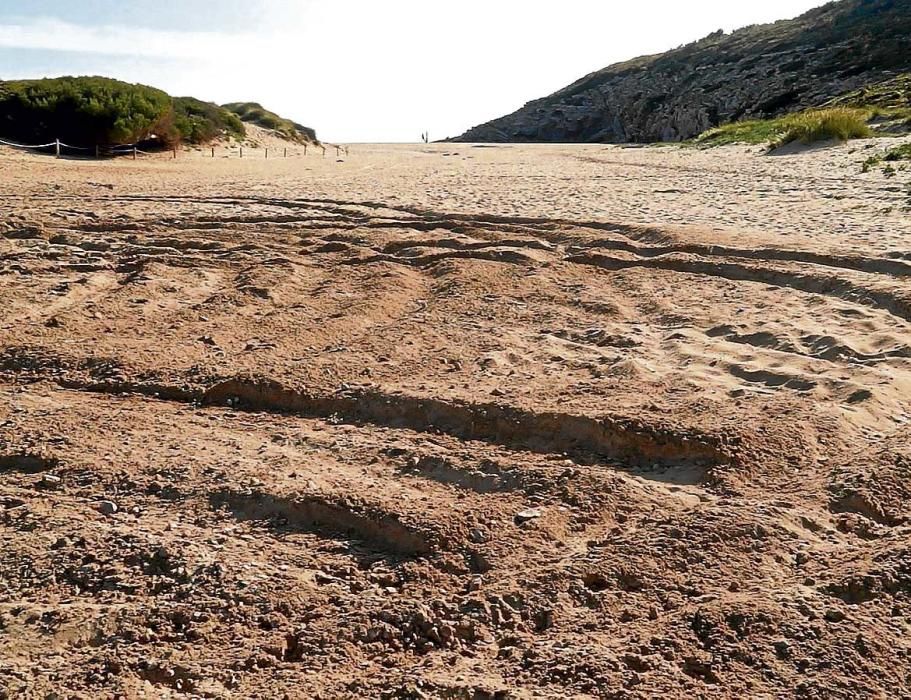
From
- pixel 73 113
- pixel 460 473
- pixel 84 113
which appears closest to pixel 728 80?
pixel 84 113

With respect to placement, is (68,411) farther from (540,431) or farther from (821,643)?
(821,643)

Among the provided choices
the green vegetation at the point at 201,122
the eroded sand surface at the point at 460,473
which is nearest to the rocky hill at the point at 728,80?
the green vegetation at the point at 201,122

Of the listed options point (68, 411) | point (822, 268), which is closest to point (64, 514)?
point (68, 411)

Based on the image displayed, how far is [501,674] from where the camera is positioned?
2.47 metres

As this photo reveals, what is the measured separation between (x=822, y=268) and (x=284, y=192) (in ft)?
23.7

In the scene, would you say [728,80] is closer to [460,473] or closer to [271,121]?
[271,121]

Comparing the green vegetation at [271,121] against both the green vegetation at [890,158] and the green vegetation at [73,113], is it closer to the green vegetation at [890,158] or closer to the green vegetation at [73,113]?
the green vegetation at [73,113]

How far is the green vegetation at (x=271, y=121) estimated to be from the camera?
35.3m

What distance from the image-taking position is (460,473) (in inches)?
140

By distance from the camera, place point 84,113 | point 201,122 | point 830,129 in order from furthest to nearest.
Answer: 1. point 201,122
2. point 84,113
3. point 830,129

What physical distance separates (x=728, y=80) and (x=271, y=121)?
23596mm

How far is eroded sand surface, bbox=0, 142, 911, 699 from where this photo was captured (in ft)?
8.36

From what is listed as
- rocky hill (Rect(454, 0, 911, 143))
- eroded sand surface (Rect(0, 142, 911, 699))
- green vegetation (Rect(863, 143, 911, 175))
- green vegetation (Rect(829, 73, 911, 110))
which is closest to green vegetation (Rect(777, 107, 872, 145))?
green vegetation (Rect(863, 143, 911, 175))

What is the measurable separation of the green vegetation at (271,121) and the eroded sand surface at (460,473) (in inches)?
1157
